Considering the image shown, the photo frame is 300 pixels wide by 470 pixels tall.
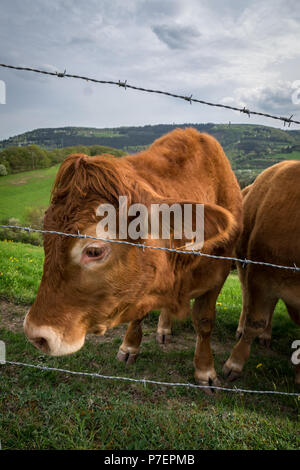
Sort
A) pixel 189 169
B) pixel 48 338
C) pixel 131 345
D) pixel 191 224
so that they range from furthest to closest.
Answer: pixel 131 345 → pixel 189 169 → pixel 191 224 → pixel 48 338

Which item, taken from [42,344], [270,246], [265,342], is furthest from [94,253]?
[265,342]

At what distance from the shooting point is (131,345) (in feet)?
14.4

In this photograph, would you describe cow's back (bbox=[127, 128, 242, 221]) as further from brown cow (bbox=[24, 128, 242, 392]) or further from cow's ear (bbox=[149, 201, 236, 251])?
cow's ear (bbox=[149, 201, 236, 251])

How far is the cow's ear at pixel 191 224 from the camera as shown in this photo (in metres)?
2.40

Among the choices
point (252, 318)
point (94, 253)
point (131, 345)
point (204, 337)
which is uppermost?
point (94, 253)

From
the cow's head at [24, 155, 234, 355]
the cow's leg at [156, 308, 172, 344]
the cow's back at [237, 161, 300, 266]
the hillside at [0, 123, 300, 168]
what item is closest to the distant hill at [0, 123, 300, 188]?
the hillside at [0, 123, 300, 168]

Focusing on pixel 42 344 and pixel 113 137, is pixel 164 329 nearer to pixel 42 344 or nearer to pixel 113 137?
pixel 42 344

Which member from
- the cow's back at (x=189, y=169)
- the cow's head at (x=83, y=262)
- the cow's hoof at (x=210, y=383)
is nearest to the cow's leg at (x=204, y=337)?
the cow's hoof at (x=210, y=383)

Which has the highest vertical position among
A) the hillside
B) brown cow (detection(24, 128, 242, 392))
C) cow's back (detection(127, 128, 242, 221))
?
the hillside

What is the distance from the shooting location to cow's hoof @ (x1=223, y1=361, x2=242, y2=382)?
166 inches

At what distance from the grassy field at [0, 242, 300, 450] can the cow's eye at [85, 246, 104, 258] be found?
144 cm

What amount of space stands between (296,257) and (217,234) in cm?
117

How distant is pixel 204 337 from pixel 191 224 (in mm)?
2106

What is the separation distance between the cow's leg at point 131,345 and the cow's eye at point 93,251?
235 centimetres
